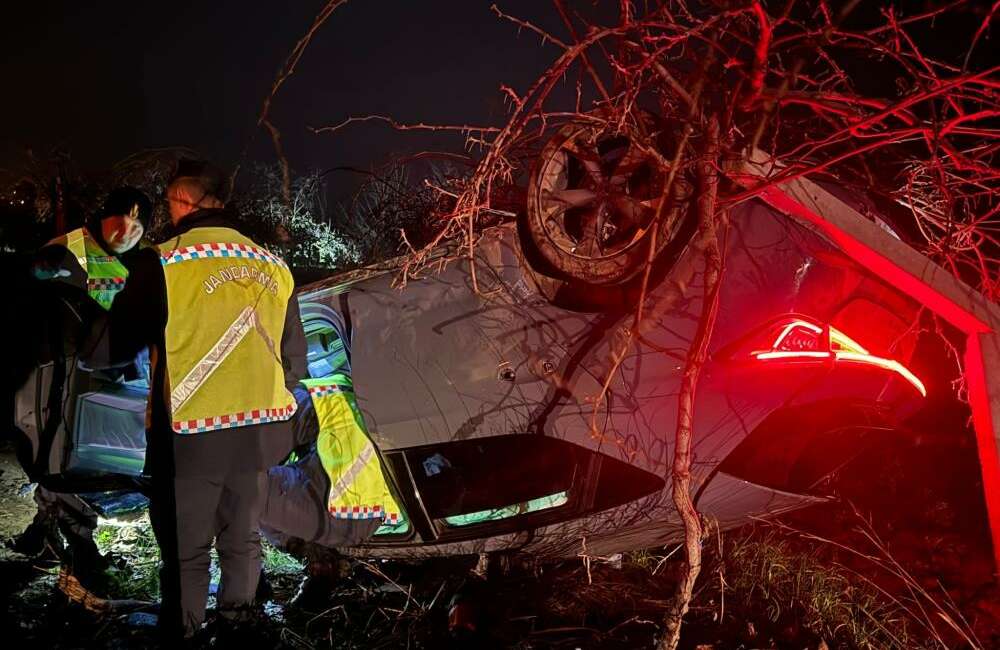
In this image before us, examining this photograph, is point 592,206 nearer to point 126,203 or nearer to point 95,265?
point 126,203

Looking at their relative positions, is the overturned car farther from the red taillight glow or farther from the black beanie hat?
the black beanie hat

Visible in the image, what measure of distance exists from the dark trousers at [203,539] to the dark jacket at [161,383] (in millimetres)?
72

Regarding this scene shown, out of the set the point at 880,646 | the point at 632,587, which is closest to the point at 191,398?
the point at 632,587

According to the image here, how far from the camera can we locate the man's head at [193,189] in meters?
2.81

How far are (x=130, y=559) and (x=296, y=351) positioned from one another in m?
1.88

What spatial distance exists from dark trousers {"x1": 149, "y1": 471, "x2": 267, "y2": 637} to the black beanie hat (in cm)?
175

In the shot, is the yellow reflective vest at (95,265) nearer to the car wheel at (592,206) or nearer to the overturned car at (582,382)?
the overturned car at (582,382)

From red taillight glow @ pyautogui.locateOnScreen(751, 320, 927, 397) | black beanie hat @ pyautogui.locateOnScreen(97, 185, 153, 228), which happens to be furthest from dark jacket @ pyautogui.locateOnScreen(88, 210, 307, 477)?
red taillight glow @ pyautogui.locateOnScreen(751, 320, 927, 397)

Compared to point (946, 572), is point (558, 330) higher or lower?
higher

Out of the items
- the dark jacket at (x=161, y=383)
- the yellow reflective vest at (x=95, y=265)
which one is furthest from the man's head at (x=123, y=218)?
the dark jacket at (x=161, y=383)

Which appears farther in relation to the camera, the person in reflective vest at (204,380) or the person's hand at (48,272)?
the person's hand at (48,272)

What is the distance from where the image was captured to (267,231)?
15.5 m

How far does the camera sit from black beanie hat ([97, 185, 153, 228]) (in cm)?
377

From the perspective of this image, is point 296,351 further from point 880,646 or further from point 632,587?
point 880,646
